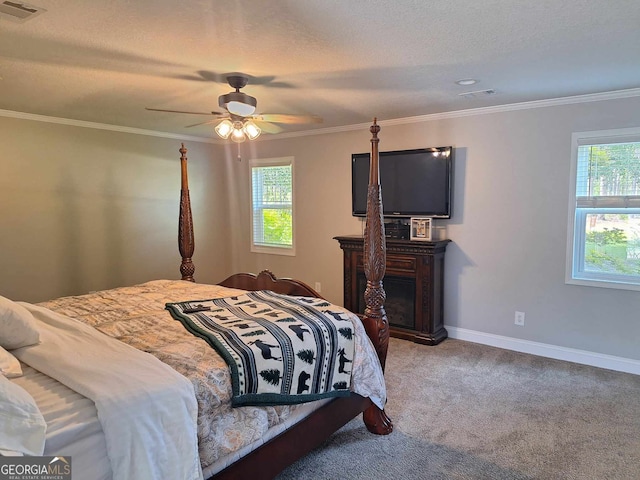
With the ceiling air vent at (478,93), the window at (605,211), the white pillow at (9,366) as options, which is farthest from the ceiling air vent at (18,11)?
the window at (605,211)

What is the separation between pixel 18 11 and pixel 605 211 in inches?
169

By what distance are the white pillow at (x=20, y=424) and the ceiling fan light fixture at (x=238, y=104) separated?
2.05m

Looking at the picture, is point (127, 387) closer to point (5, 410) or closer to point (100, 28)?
point (5, 410)

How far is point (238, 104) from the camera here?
2.76 meters

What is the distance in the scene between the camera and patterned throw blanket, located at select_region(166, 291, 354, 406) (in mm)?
1887

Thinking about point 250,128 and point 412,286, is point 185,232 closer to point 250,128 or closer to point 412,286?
point 250,128

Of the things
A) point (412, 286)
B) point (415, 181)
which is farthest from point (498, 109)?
point (412, 286)

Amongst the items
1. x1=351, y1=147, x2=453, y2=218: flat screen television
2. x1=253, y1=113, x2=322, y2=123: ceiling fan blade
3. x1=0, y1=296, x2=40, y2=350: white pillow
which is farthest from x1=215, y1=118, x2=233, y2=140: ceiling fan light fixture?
x1=351, y1=147, x2=453, y2=218: flat screen television

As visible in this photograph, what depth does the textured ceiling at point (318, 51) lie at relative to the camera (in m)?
1.96

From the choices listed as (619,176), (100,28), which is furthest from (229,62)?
(619,176)

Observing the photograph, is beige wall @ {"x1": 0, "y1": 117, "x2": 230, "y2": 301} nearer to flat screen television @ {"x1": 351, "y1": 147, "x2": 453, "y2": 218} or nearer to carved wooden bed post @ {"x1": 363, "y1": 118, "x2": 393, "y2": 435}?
flat screen television @ {"x1": 351, "y1": 147, "x2": 453, "y2": 218}

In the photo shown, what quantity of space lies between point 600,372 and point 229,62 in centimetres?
383

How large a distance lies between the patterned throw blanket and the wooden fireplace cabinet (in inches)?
71.5

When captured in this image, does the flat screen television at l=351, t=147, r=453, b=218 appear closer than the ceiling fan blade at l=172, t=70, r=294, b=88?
No
